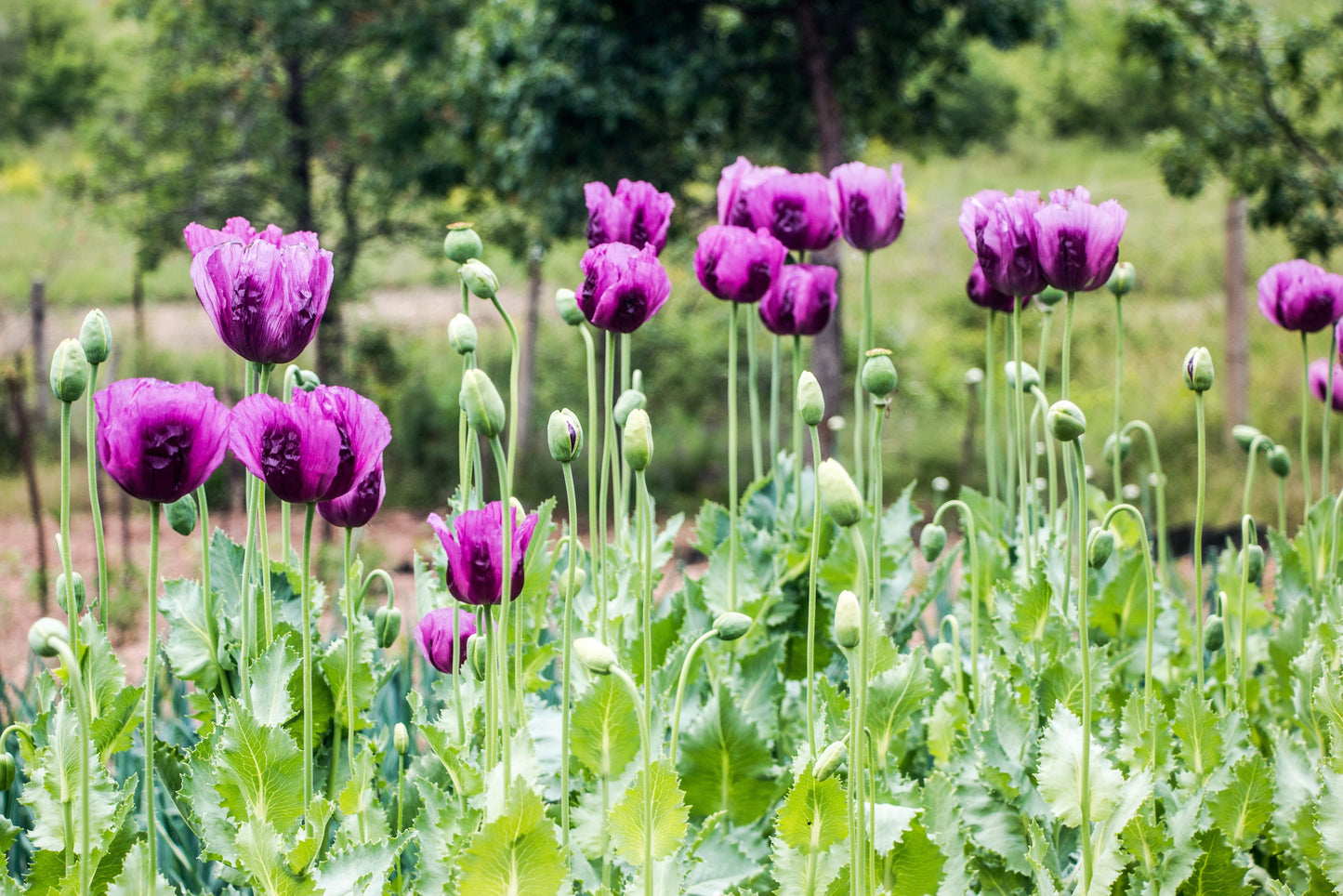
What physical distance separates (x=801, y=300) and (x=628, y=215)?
22cm

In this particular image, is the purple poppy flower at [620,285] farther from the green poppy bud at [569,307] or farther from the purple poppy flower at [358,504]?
the purple poppy flower at [358,504]

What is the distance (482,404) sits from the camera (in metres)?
0.75

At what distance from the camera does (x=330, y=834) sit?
102 centimetres

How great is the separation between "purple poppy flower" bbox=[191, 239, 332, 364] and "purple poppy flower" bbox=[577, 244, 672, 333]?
11.8 inches

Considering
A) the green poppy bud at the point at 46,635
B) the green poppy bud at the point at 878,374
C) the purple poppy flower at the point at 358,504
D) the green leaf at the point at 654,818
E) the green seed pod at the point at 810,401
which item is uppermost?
the green poppy bud at the point at 878,374

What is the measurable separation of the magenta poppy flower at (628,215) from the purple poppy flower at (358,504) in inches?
18.4

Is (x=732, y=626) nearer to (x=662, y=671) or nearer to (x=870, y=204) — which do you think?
(x=662, y=671)

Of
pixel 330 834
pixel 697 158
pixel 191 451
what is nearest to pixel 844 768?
pixel 330 834

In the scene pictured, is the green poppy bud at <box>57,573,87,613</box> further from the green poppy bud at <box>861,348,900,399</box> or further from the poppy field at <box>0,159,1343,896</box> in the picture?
the green poppy bud at <box>861,348,900,399</box>

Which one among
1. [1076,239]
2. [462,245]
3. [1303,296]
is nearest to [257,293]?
[462,245]

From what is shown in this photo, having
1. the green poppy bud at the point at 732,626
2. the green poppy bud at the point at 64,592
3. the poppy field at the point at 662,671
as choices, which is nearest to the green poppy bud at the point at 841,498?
the poppy field at the point at 662,671

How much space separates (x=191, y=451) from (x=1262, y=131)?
16.9ft

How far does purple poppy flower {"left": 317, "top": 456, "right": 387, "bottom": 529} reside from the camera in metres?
0.90

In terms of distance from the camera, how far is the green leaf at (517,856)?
29.6 inches
